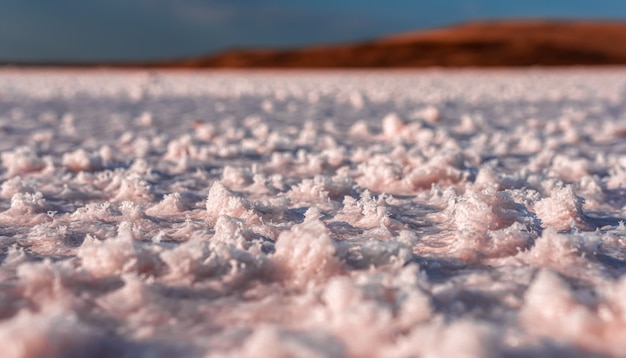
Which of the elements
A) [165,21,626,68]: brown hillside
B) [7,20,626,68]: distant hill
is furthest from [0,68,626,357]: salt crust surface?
[165,21,626,68]: brown hillside

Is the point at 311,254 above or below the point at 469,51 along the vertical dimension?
above

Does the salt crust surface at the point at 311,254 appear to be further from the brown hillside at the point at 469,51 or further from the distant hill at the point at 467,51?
the brown hillside at the point at 469,51

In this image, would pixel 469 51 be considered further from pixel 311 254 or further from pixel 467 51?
pixel 311 254

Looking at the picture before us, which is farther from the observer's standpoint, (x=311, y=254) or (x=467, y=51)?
(x=467, y=51)

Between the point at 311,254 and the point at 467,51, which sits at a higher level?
the point at 311,254

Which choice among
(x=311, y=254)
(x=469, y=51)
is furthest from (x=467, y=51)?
(x=311, y=254)

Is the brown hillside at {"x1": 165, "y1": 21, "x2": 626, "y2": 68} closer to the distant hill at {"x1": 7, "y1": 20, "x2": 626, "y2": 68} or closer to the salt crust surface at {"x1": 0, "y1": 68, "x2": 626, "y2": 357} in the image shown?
the distant hill at {"x1": 7, "y1": 20, "x2": 626, "y2": 68}
